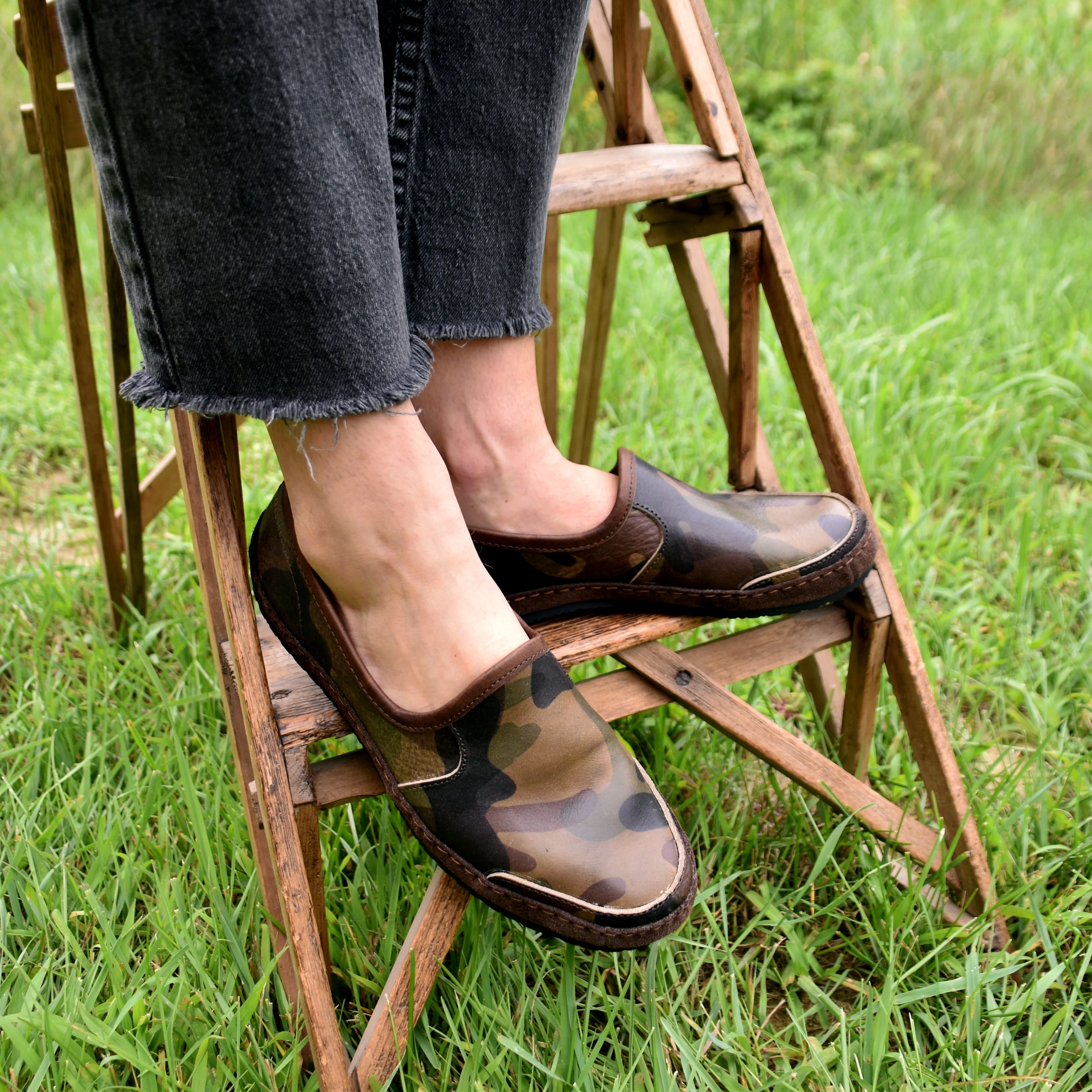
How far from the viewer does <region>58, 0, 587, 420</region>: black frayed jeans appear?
1.83 ft

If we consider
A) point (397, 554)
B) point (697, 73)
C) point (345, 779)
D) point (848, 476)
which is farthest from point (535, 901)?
point (697, 73)

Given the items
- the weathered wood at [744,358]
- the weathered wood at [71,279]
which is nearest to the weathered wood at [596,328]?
the weathered wood at [744,358]

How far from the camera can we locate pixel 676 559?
889mm

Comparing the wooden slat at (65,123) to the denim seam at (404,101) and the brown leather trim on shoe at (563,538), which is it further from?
the brown leather trim on shoe at (563,538)

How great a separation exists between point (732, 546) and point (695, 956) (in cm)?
42

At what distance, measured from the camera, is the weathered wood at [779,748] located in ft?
3.06

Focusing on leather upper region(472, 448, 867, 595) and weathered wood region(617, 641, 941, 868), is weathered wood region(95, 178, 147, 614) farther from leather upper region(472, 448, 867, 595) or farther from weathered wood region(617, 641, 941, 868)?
weathered wood region(617, 641, 941, 868)

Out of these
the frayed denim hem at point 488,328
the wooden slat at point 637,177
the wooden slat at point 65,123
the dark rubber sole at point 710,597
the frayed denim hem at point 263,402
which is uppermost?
the wooden slat at point 65,123

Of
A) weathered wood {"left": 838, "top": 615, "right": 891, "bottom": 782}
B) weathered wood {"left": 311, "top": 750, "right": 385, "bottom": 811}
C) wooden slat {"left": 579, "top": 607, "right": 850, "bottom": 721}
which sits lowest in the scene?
weathered wood {"left": 838, "top": 615, "right": 891, "bottom": 782}

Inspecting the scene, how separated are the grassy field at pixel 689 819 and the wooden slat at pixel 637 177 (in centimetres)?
67

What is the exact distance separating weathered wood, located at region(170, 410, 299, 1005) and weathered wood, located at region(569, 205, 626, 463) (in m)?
0.72

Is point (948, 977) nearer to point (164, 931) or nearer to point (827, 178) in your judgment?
point (164, 931)

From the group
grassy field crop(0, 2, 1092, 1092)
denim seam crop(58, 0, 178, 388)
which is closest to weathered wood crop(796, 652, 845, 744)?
grassy field crop(0, 2, 1092, 1092)

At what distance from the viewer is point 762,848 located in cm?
109
